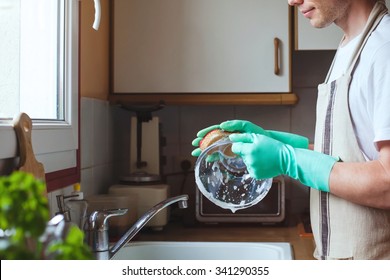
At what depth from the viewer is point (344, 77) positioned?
1118 mm

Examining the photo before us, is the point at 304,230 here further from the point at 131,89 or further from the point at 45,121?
the point at 45,121

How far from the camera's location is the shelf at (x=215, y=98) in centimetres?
188

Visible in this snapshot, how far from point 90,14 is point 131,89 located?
0.32 metres

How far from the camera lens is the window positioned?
1278mm

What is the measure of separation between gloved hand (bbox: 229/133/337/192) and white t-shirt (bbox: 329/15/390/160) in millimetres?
87

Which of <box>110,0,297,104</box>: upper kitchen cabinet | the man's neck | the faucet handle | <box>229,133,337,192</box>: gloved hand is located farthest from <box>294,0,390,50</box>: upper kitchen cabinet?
the faucet handle

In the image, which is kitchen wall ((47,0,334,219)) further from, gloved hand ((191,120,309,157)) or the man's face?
the man's face

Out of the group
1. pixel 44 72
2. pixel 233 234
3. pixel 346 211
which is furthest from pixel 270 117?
pixel 346 211

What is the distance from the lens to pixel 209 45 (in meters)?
1.89

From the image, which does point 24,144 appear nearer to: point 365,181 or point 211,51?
point 365,181

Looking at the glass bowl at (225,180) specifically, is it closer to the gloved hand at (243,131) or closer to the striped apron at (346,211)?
the gloved hand at (243,131)

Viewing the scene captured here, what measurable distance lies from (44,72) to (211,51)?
608mm
